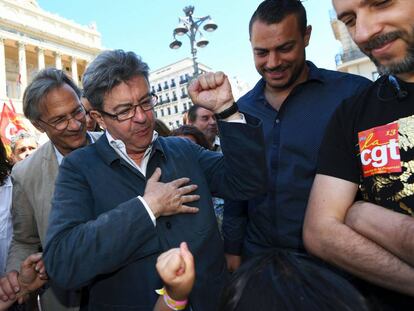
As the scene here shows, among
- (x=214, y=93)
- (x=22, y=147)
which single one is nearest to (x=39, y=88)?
(x=214, y=93)

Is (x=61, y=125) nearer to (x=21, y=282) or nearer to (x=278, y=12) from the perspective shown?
(x=21, y=282)

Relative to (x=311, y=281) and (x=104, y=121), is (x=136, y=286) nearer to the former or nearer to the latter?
(x=104, y=121)

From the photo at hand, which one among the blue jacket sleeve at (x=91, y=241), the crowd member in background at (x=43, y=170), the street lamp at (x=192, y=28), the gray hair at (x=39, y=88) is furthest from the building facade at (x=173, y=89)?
the blue jacket sleeve at (x=91, y=241)

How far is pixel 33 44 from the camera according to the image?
3866 centimetres

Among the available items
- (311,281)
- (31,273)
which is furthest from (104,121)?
(311,281)

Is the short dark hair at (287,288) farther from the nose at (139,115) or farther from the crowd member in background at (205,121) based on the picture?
the crowd member in background at (205,121)

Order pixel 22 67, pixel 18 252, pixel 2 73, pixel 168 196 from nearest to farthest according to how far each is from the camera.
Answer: pixel 168 196
pixel 18 252
pixel 2 73
pixel 22 67

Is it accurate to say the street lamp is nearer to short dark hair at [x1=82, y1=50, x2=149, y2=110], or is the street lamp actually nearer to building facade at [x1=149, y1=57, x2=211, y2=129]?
short dark hair at [x1=82, y1=50, x2=149, y2=110]

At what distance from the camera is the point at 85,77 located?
180 cm

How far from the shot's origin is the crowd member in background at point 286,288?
2.09ft

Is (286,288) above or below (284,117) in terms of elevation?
below

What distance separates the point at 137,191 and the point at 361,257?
3.03 ft

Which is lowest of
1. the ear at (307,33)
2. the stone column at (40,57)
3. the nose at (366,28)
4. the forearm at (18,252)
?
the forearm at (18,252)

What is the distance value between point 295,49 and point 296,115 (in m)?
0.45
